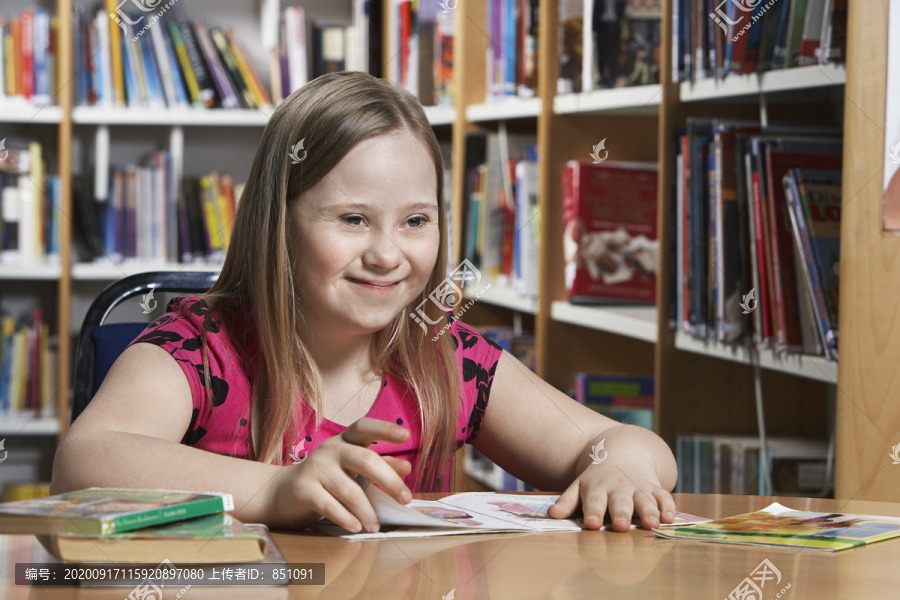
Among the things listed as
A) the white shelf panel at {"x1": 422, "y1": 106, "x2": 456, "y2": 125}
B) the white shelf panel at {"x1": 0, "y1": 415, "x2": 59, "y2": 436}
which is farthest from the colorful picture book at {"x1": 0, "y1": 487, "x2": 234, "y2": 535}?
the white shelf panel at {"x1": 0, "y1": 415, "x2": 59, "y2": 436}

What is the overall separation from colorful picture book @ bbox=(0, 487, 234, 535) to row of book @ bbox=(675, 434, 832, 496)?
102 cm

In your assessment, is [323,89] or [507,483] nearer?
[323,89]

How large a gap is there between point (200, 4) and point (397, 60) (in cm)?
65

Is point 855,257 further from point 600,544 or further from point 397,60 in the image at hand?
point 397,60

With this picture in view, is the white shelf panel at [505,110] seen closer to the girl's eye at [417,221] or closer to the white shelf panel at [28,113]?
the girl's eye at [417,221]

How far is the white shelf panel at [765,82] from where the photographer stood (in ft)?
3.86

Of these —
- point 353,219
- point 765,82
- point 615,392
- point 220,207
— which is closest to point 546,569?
point 353,219

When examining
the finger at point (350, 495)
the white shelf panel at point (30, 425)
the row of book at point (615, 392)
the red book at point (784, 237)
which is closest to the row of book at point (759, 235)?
the red book at point (784, 237)

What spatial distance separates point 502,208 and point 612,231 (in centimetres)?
42

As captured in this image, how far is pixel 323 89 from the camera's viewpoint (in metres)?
1.03

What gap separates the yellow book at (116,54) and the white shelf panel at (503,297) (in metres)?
1.11

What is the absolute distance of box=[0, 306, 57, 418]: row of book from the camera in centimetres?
262

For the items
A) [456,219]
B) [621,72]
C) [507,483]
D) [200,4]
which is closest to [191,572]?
[621,72]

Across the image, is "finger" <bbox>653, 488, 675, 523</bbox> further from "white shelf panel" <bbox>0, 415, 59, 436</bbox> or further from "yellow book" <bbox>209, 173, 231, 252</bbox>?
"white shelf panel" <bbox>0, 415, 59, 436</bbox>
